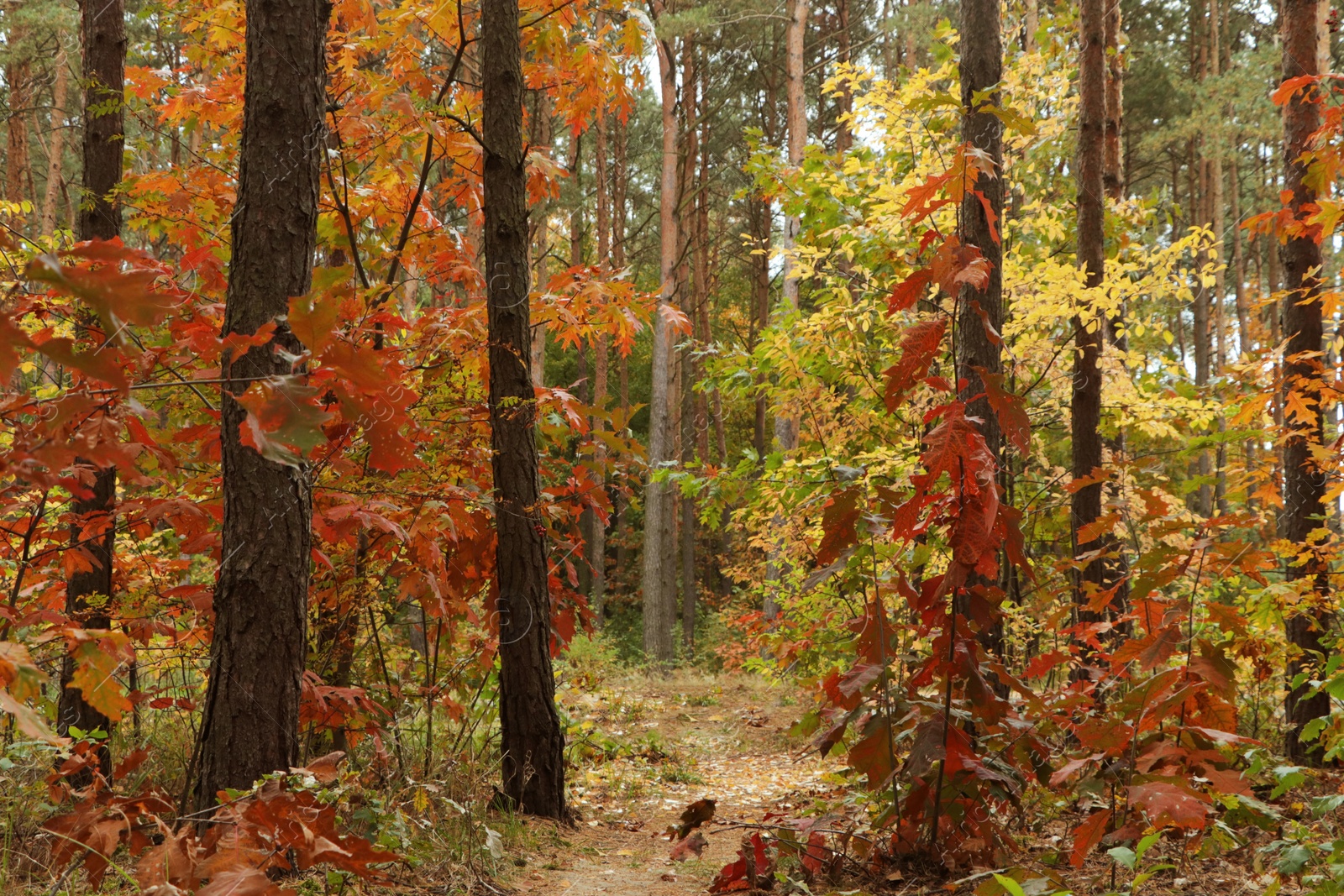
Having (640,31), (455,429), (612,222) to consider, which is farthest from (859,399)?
(612,222)

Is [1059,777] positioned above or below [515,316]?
below

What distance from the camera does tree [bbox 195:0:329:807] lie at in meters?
2.70

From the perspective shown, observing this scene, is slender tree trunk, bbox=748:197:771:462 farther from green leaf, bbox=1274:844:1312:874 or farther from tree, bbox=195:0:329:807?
green leaf, bbox=1274:844:1312:874

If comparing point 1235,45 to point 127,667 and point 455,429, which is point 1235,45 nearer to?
point 455,429

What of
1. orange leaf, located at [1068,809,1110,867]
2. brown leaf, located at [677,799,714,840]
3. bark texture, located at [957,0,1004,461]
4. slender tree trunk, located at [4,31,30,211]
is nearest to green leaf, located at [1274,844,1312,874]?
orange leaf, located at [1068,809,1110,867]

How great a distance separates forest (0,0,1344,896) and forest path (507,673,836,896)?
0.06 m

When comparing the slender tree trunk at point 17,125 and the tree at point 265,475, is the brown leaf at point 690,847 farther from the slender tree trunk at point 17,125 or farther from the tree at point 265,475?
the slender tree trunk at point 17,125

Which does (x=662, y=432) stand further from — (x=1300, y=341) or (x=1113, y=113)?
(x=1300, y=341)

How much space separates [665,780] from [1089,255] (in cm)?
477

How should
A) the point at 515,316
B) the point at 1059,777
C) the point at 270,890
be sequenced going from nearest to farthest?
1. the point at 270,890
2. the point at 1059,777
3. the point at 515,316

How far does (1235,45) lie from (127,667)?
25.6m

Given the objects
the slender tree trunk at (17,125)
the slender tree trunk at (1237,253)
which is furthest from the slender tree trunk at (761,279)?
the slender tree trunk at (17,125)

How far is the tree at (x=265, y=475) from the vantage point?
2699 millimetres

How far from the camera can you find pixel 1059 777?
2.61 metres
